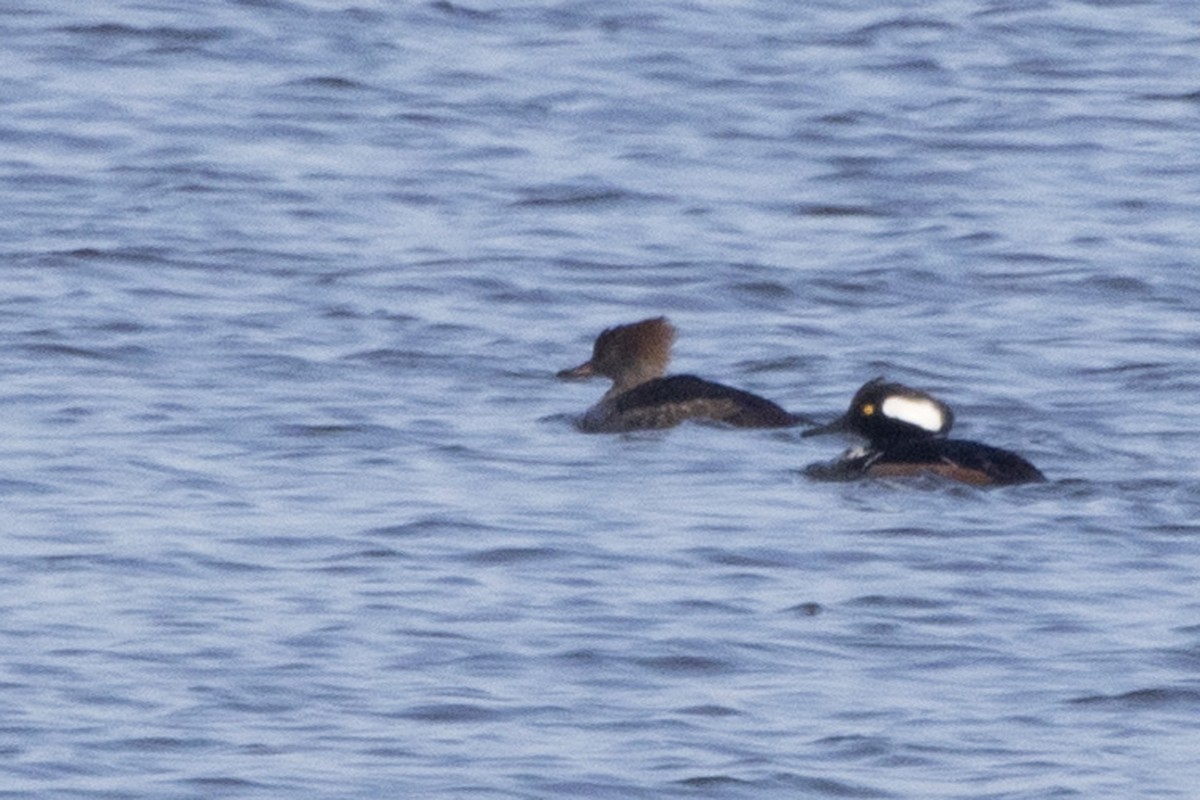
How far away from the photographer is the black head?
11.9m

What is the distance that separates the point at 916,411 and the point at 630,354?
5.71ft

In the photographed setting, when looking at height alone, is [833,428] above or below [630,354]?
below

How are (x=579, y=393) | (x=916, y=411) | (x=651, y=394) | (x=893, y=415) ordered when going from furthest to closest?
1. (x=579, y=393)
2. (x=651, y=394)
3. (x=916, y=411)
4. (x=893, y=415)

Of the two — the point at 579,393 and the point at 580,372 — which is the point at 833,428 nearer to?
the point at 580,372

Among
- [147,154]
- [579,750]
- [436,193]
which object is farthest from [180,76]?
[579,750]

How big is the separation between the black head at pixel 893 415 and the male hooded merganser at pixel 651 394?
39 cm

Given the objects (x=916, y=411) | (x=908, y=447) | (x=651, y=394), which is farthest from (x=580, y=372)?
(x=908, y=447)

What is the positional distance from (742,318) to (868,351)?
94 centimetres

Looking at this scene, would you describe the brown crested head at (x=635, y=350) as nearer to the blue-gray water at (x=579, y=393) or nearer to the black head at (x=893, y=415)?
the blue-gray water at (x=579, y=393)

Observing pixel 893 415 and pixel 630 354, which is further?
pixel 630 354

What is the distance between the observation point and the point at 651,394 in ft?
42.2

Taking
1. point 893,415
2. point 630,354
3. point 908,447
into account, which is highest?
point 630,354

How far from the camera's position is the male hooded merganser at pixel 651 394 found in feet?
41.0

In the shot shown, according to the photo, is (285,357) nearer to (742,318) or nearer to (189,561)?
(742,318)
